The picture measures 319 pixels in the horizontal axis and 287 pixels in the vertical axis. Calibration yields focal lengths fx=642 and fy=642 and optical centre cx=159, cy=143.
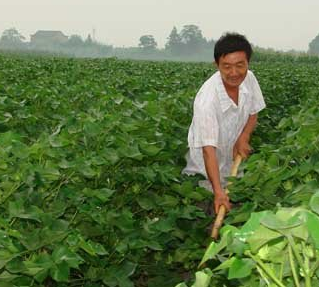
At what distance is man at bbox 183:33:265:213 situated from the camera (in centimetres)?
352

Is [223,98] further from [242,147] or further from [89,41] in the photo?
[89,41]

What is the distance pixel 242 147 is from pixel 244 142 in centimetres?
6

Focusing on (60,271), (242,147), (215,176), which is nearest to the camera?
(60,271)

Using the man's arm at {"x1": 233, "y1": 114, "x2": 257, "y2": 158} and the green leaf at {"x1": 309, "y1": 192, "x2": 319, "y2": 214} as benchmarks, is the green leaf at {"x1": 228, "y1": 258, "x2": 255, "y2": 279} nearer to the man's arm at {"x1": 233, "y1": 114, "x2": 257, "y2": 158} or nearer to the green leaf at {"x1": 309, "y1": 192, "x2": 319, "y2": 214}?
the green leaf at {"x1": 309, "y1": 192, "x2": 319, "y2": 214}

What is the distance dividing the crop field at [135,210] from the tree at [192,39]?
111 m

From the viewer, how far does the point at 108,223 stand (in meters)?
2.74

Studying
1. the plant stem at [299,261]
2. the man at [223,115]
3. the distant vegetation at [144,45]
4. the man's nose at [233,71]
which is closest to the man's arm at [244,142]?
the man at [223,115]

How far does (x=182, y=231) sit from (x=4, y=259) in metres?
1.71

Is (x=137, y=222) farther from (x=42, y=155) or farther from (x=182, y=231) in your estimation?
(x=42, y=155)

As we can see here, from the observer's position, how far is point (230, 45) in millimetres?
3580

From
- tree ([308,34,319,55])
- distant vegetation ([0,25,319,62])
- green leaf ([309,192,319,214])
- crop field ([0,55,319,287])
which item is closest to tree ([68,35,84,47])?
distant vegetation ([0,25,319,62])

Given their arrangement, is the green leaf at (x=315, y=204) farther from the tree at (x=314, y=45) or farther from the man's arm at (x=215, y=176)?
the tree at (x=314, y=45)

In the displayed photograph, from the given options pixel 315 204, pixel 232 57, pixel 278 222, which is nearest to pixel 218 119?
pixel 232 57

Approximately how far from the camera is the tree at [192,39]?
377ft
